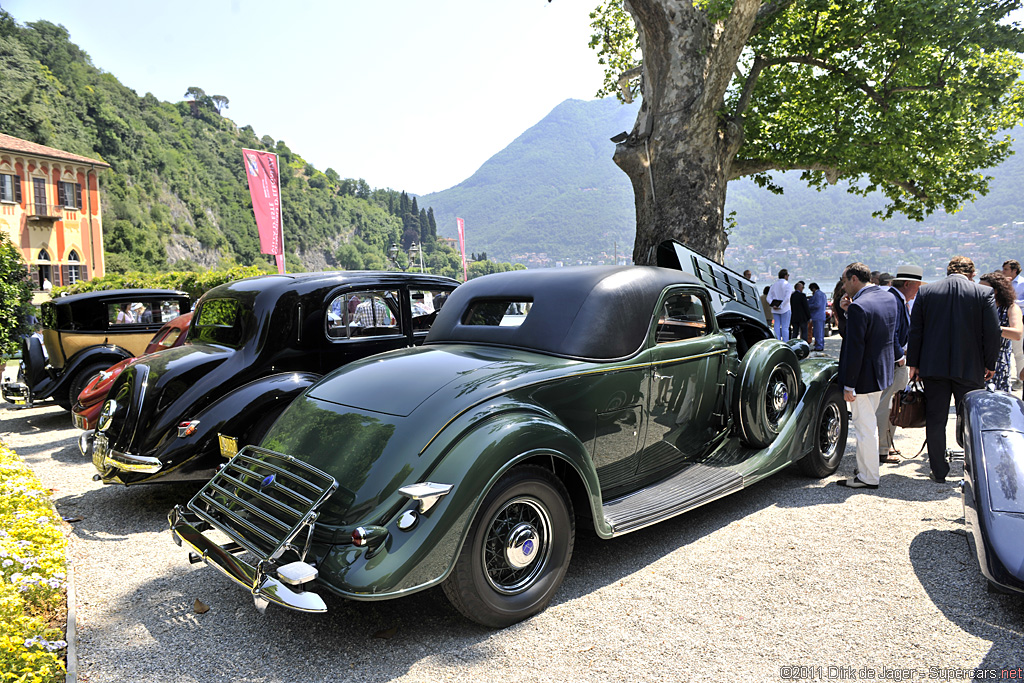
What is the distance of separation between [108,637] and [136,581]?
0.75 m

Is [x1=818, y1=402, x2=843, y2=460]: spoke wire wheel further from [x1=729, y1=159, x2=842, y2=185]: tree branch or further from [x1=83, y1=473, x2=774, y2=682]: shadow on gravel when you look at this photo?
[x1=729, y1=159, x2=842, y2=185]: tree branch

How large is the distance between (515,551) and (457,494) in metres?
0.56

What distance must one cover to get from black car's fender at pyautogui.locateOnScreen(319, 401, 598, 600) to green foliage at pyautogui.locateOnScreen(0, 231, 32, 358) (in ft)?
34.9

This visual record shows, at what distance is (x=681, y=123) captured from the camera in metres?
10.1

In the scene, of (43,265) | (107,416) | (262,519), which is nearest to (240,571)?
(262,519)

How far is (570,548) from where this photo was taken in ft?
11.9

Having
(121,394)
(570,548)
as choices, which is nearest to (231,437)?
(121,394)

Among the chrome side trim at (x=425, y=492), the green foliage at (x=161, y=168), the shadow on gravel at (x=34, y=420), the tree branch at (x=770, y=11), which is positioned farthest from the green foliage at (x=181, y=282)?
the green foliage at (x=161, y=168)

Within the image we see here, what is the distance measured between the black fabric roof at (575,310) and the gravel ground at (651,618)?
140 centimetres

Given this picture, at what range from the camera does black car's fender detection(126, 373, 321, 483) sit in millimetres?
5035

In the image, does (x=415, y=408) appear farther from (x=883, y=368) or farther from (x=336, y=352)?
(x=883, y=368)

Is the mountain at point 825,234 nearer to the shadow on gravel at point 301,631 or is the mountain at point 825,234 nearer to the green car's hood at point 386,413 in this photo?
the green car's hood at point 386,413

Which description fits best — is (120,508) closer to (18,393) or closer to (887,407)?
(18,393)

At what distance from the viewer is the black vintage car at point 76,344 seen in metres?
8.65
